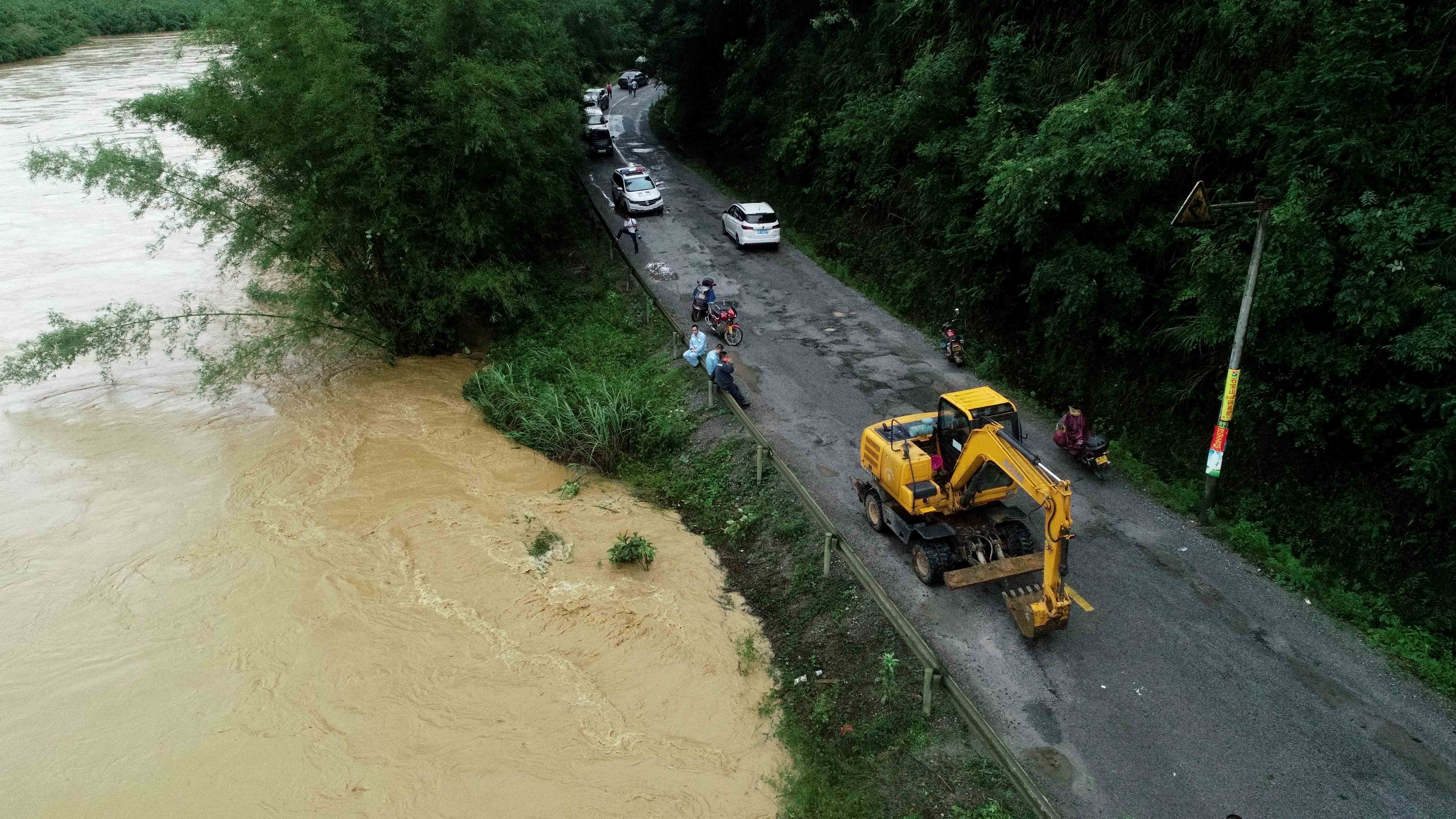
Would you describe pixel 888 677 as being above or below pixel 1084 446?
below

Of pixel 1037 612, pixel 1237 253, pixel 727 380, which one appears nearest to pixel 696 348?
pixel 727 380

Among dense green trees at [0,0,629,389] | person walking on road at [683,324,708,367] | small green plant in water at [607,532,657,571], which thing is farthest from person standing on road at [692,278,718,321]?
small green plant in water at [607,532,657,571]

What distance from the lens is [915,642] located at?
359 inches

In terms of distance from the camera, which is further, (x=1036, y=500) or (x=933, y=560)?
(x=933, y=560)

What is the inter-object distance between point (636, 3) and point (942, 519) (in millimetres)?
33107

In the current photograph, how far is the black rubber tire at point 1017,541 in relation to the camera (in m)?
10.3

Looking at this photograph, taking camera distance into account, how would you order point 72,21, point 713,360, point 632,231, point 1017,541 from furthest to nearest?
point 72,21
point 632,231
point 713,360
point 1017,541

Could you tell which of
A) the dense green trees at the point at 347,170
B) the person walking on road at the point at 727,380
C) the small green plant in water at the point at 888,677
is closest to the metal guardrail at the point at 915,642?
the person walking on road at the point at 727,380

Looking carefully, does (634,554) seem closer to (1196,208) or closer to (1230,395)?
(1230,395)

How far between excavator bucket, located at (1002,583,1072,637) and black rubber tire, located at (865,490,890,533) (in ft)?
7.14

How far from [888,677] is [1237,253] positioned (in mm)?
7463

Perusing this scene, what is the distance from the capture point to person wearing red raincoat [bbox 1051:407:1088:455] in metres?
12.6

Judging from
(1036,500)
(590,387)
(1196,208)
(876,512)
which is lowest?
(590,387)

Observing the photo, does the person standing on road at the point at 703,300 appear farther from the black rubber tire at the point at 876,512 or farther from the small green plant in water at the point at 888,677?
the small green plant in water at the point at 888,677
